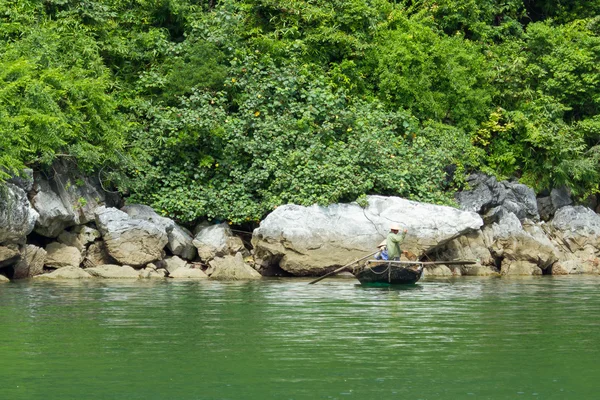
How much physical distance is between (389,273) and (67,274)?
296 inches

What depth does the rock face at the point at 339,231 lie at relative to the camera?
81.5 ft

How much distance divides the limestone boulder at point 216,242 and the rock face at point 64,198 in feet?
8.83

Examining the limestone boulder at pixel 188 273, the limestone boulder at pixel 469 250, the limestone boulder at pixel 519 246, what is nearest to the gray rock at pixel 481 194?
the limestone boulder at pixel 519 246

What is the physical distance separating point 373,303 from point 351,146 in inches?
377

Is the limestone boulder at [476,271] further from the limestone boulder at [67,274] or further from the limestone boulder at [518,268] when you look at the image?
the limestone boulder at [67,274]

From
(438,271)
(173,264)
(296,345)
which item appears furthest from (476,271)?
(296,345)

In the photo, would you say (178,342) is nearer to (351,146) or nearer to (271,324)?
(271,324)

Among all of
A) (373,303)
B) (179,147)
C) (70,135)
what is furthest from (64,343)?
(179,147)

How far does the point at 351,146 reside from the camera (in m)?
27.0

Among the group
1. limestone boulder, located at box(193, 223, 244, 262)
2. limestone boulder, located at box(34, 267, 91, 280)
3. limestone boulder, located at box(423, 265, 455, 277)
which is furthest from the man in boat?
limestone boulder, located at box(34, 267, 91, 280)

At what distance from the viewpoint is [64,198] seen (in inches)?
978

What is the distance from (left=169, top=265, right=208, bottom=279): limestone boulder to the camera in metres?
24.4

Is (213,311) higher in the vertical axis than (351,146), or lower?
lower

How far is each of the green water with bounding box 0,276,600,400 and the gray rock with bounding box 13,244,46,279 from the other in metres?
3.18
